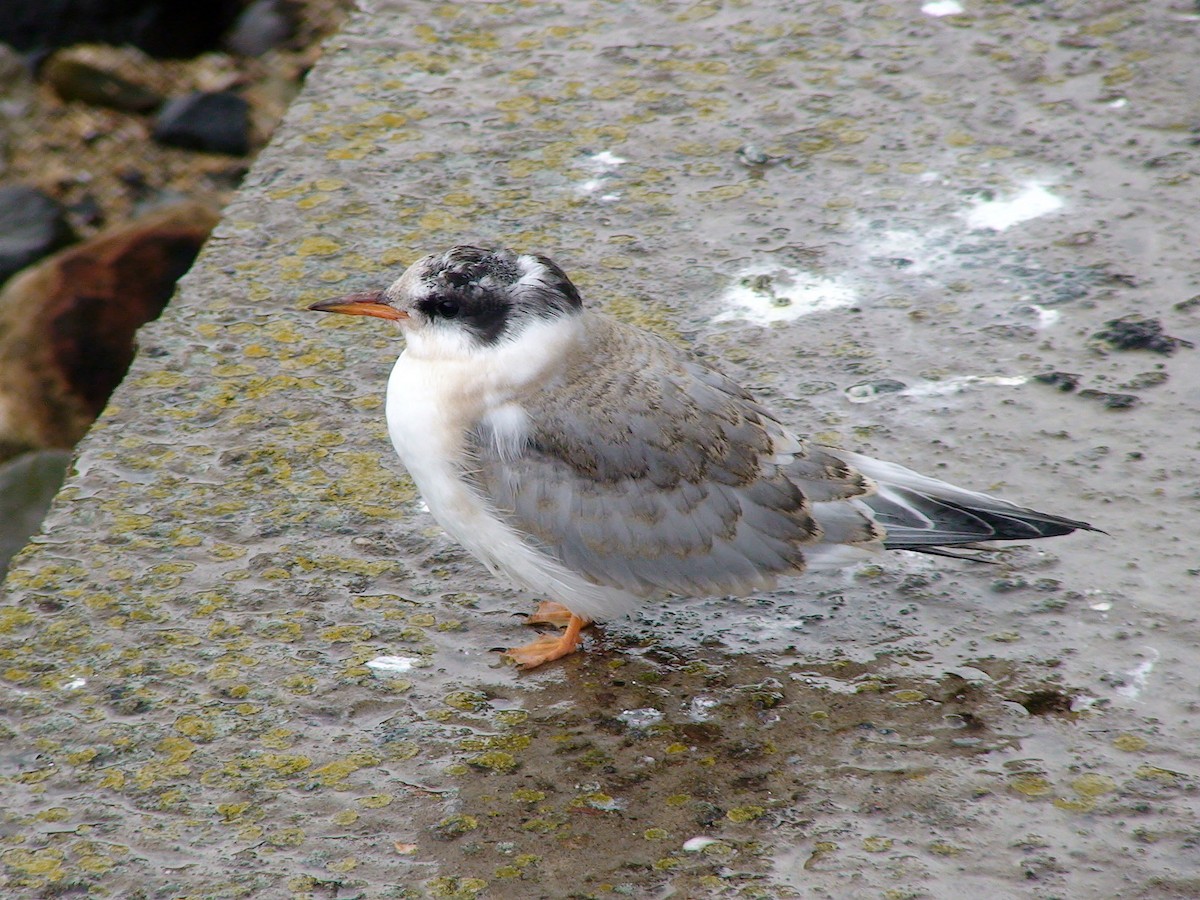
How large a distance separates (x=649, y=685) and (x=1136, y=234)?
236cm

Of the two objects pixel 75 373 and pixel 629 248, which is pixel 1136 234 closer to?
pixel 629 248

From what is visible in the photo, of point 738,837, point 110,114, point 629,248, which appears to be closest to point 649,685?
point 738,837

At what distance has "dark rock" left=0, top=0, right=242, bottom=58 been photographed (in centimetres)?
891

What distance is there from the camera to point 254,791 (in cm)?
302

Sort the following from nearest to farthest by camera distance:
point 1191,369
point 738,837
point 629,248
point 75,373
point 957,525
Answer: point 738,837
point 957,525
point 1191,369
point 629,248
point 75,373

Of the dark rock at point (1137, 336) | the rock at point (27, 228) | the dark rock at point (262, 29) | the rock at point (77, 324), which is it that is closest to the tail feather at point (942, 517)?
the dark rock at point (1137, 336)

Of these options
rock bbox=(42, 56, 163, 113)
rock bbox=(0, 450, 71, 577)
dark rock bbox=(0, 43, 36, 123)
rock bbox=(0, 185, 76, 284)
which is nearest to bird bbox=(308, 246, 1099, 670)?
rock bbox=(0, 450, 71, 577)

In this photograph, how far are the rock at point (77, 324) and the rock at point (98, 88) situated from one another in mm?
2280

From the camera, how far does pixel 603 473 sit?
3.35 m

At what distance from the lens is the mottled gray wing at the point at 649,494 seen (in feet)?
11.0

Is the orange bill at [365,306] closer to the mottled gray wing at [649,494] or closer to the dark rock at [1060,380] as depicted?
the mottled gray wing at [649,494]

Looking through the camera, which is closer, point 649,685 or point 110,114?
point 649,685

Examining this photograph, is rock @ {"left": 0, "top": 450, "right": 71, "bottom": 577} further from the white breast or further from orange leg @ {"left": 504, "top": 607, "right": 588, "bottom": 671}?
orange leg @ {"left": 504, "top": 607, "right": 588, "bottom": 671}

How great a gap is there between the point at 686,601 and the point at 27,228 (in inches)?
208
